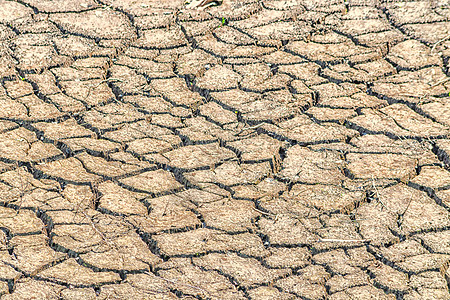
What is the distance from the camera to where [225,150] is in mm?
3645

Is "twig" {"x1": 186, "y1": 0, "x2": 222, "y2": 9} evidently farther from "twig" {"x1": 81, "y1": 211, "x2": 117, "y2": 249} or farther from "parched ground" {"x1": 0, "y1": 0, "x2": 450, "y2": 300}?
"twig" {"x1": 81, "y1": 211, "x2": 117, "y2": 249}

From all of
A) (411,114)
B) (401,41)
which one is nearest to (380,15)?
(401,41)

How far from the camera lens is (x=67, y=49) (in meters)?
4.60

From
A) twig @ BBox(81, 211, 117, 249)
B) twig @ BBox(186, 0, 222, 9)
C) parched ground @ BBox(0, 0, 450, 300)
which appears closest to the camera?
parched ground @ BBox(0, 0, 450, 300)

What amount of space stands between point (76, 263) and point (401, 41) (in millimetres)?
2988

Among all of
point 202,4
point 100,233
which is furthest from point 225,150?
point 202,4

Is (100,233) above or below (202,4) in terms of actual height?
below

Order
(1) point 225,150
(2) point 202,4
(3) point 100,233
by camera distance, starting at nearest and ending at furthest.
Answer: (3) point 100,233 → (1) point 225,150 → (2) point 202,4

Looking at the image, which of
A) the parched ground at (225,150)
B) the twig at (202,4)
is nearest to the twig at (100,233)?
the parched ground at (225,150)

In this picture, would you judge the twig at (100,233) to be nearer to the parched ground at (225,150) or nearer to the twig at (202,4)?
the parched ground at (225,150)

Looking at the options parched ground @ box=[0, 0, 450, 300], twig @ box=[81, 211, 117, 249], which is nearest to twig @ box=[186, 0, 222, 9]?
parched ground @ box=[0, 0, 450, 300]

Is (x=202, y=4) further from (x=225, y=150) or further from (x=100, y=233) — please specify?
(x=100, y=233)

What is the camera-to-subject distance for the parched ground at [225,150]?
277 centimetres

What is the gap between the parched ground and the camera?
9.10ft
